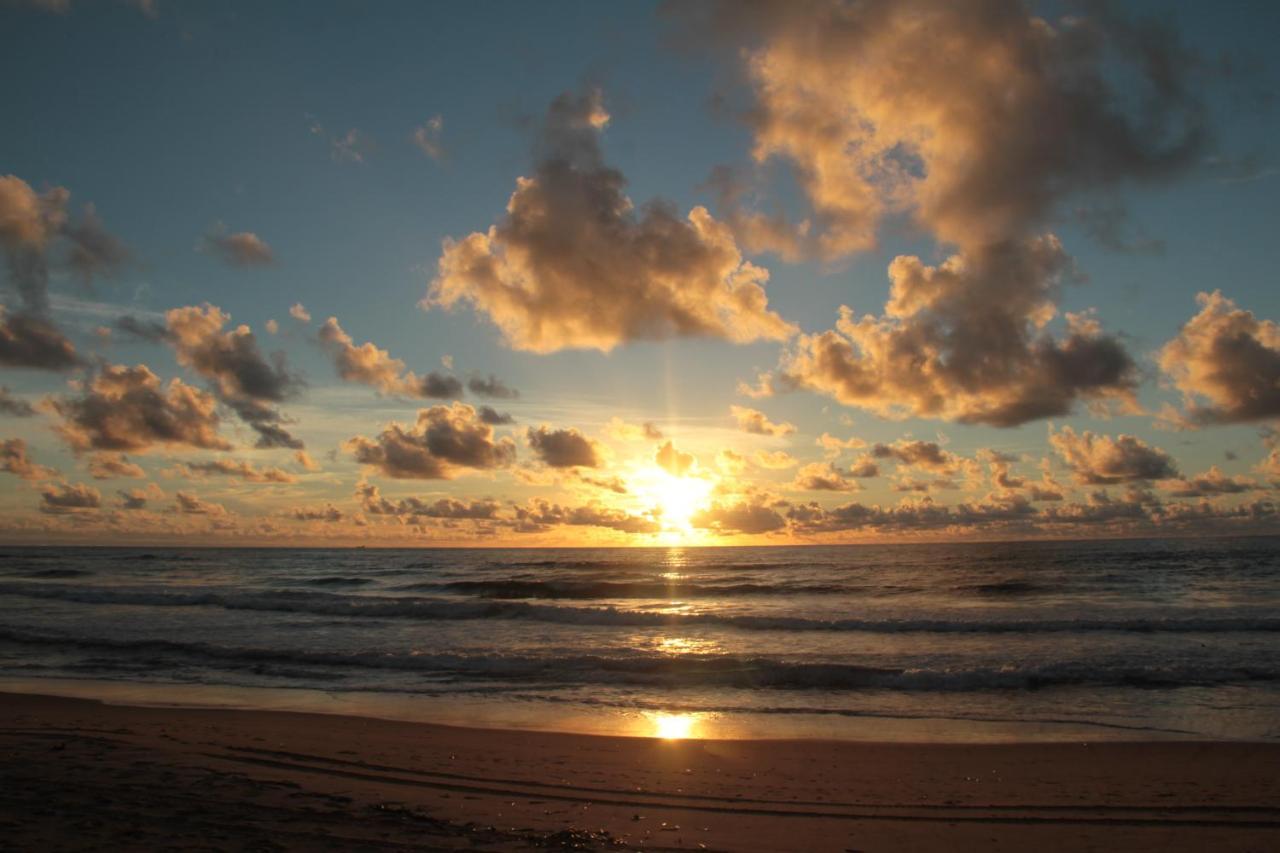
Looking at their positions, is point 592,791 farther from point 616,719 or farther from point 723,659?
point 723,659

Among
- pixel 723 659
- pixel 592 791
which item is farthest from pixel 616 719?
pixel 723 659

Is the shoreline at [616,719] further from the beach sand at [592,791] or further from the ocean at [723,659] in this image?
the beach sand at [592,791]

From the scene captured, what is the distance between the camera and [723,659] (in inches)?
809

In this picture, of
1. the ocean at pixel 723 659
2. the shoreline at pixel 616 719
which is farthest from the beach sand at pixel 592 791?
the ocean at pixel 723 659

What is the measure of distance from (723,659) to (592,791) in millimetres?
11778

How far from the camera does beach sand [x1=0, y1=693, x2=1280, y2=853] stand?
7.36 m

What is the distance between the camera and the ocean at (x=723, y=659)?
14.4 meters

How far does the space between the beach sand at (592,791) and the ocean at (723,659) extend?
1.71 m

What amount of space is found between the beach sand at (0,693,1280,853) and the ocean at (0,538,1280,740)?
171 cm

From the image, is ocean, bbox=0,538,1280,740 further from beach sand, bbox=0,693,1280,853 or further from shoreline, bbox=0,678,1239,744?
beach sand, bbox=0,693,1280,853

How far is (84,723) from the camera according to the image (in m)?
12.5

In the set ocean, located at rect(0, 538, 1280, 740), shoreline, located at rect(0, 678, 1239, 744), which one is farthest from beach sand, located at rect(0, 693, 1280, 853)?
ocean, located at rect(0, 538, 1280, 740)

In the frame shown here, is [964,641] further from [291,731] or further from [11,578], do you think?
[11,578]

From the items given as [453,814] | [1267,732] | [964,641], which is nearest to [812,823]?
[453,814]
